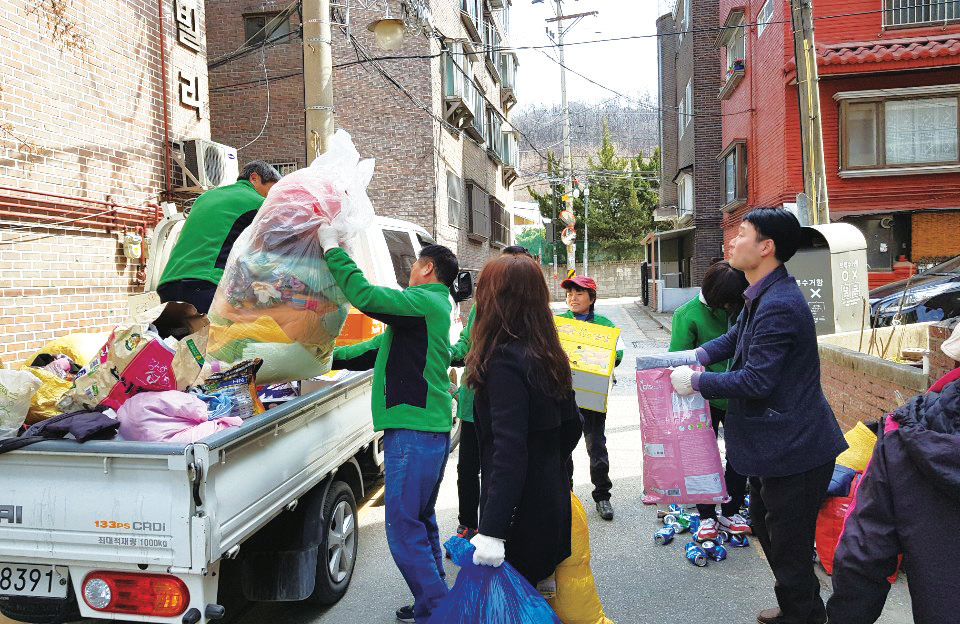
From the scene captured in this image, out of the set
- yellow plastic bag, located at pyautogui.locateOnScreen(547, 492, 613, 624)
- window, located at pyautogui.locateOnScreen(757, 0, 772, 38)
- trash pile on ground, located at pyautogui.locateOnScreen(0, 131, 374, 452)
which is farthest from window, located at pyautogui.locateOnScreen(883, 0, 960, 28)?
yellow plastic bag, located at pyautogui.locateOnScreen(547, 492, 613, 624)

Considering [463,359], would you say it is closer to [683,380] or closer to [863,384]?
[683,380]

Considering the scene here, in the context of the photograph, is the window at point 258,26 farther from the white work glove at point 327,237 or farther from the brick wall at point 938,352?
the brick wall at point 938,352

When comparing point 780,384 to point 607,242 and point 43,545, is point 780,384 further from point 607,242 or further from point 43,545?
point 607,242

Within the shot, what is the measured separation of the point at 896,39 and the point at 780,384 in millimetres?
15401

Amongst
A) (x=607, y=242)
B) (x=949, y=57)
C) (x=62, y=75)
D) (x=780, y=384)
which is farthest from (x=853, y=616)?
(x=607, y=242)

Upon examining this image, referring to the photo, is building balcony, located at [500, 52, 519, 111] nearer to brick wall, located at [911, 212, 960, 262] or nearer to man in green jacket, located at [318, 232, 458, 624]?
brick wall, located at [911, 212, 960, 262]

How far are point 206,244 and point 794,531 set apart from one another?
325cm

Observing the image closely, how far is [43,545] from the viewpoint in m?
2.62

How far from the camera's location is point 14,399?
2.95 meters

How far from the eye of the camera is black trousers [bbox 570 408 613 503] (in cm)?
504

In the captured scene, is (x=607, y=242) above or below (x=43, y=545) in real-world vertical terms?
above

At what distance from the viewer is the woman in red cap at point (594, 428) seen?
5051mm

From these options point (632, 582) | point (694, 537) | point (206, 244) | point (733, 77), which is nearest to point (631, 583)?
point (632, 582)

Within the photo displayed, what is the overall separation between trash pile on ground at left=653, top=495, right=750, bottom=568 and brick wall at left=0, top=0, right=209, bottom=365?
5.23m
